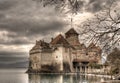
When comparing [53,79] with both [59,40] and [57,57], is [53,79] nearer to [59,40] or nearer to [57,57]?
[57,57]

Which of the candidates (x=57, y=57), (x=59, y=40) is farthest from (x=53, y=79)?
(x=59, y=40)

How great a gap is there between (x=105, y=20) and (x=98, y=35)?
1.46 feet

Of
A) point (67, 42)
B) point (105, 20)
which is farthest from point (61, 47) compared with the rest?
point (105, 20)

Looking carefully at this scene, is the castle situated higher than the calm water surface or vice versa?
the castle

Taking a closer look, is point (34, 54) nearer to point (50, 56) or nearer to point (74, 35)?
point (50, 56)

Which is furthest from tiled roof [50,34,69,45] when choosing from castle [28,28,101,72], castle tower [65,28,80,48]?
castle tower [65,28,80,48]

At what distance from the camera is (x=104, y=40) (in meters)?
7.61

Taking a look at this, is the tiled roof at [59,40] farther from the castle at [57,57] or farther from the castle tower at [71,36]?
the castle tower at [71,36]

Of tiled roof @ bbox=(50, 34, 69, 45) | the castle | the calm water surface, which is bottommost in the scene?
the calm water surface

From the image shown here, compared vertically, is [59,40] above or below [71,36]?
below

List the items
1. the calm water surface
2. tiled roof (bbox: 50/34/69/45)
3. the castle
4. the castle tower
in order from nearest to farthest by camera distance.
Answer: the calm water surface
the castle
tiled roof (bbox: 50/34/69/45)
the castle tower

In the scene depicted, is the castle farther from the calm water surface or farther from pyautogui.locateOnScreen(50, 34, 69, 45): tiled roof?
the calm water surface

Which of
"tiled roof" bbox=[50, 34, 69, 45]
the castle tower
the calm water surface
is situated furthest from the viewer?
the castle tower

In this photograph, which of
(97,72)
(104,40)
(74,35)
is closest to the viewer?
(104,40)
